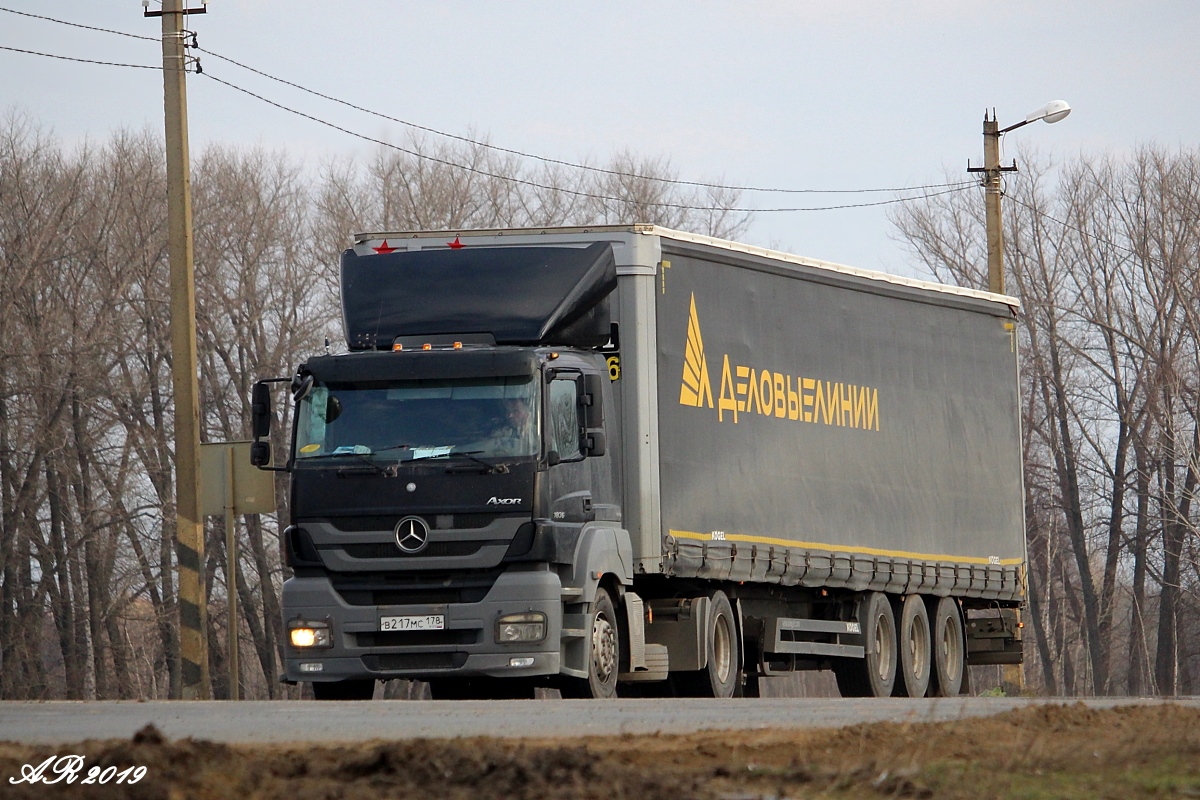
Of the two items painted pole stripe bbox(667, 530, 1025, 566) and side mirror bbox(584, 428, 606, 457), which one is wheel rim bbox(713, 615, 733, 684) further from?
side mirror bbox(584, 428, 606, 457)

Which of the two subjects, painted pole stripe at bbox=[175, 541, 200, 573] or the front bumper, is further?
painted pole stripe at bbox=[175, 541, 200, 573]

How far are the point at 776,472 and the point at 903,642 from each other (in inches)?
125

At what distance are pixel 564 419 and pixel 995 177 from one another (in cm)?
1733

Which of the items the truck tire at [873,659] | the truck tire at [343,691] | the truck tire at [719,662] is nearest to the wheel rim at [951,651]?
the truck tire at [873,659]

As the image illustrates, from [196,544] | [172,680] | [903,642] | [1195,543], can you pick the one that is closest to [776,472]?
[903,642]

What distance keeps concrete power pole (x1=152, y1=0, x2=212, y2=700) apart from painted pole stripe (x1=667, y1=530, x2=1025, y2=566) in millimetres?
5094

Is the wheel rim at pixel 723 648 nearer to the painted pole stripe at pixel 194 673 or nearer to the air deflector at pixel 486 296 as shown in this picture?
the air deflector at pixel 486 296

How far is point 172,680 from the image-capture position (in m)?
41.6

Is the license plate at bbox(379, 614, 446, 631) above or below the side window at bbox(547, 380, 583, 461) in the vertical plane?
below

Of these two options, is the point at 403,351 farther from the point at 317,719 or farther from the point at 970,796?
the point at 970,796

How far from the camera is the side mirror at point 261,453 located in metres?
15.7

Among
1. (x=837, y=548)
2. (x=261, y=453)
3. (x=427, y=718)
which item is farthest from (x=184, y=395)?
(x=427, y=718)

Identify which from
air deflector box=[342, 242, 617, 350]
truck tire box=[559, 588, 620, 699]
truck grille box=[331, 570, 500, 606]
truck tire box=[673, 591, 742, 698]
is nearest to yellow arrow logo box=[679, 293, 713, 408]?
air deflector box=[342, 242, 617, 350]

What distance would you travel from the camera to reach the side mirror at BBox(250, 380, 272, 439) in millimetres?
15484
